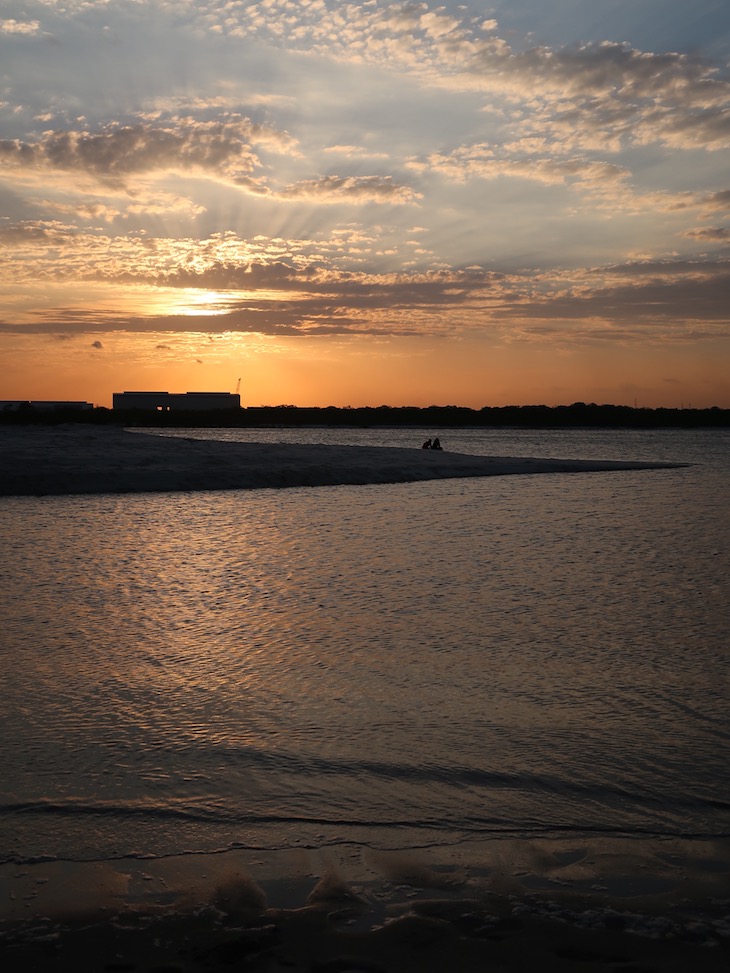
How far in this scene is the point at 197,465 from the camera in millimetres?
33125

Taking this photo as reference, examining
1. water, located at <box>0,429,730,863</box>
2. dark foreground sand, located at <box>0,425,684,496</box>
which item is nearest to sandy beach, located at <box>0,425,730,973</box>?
water, located at <box>0,429,730,863</box>

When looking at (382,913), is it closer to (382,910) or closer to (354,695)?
(382,910)

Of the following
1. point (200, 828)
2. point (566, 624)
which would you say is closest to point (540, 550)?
point (566, 624)

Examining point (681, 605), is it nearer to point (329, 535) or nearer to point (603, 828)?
point (603, 828)

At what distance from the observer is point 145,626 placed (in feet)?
32.5

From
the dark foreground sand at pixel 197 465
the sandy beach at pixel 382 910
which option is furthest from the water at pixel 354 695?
the dark foreground sand at pixel 197 465

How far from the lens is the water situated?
5168 millimetres

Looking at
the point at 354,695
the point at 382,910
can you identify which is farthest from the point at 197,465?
the point at 382,910

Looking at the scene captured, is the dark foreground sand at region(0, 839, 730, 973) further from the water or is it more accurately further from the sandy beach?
the water

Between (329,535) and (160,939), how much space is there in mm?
14091

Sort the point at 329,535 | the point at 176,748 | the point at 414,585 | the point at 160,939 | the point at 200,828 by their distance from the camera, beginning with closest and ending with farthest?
the point at 160,939 → the point at 200,828 → the point at 176,748 → the point at 414,585 → the point at 329,535

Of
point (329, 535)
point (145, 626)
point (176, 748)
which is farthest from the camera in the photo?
point (329, 535)

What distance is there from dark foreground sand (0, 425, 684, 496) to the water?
12.4 metres

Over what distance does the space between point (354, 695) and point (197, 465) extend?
87.1 feet
